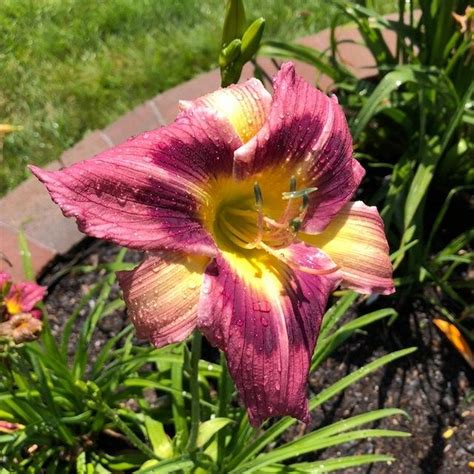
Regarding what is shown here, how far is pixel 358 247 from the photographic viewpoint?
1.05m

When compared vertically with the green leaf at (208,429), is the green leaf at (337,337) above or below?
below

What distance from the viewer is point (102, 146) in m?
2.29

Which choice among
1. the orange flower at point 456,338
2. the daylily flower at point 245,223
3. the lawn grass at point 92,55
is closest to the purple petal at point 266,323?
the daylily flower at point 245,223

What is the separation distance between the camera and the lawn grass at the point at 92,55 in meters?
2.43

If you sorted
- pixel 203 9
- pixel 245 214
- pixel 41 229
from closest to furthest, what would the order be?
pixel 245 214 → pixel 41 229 → pixel 203 9

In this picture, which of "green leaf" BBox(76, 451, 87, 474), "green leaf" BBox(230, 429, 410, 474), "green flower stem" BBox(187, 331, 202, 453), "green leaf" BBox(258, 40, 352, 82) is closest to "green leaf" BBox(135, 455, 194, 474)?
"green flower stem" BBox(187, 331, 202, 453)

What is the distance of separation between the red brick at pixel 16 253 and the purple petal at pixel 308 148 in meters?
1.20

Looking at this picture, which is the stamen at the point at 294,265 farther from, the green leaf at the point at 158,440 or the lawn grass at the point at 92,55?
the lawn grass at the point at 92,55

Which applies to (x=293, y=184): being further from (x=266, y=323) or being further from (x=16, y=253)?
(x=16, y=253)

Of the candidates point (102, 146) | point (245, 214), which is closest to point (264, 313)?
point (245, 214)

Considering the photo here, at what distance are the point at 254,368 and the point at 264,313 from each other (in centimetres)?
8

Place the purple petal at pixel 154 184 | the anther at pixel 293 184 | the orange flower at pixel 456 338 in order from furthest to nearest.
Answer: the orange flower at pixel 456 338
the anther at pixel 293 184
the purple petal at pixel 154 184

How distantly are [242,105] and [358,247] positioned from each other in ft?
0.93

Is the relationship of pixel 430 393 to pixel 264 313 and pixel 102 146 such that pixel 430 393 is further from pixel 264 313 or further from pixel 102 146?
pixel 102 146
